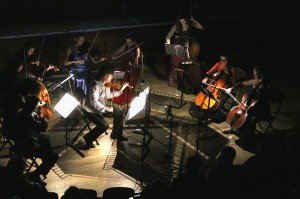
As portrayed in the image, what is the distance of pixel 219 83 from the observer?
11102 mm

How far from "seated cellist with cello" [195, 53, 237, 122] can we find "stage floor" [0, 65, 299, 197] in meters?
0.27

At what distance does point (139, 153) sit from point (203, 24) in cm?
679

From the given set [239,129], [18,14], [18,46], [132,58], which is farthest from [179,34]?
[18,14]

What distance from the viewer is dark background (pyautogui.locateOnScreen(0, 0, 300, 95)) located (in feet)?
45.8

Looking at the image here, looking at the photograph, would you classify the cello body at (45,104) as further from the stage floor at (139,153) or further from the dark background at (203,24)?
the dark background at (203,24)

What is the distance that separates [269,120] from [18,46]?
20.1 feet

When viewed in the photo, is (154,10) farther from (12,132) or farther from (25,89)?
(12,132)

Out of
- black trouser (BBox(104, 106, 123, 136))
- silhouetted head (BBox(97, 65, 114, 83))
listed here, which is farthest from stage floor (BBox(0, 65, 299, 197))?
silhouetted head (BBox(97, 65, 114, 83))

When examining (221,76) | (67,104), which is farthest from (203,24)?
(67,104)

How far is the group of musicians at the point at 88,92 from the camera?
845 centimetres

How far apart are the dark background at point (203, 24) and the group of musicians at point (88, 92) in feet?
3.44

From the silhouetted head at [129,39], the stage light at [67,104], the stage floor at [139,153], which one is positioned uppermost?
the silhouetted head at [129,39]

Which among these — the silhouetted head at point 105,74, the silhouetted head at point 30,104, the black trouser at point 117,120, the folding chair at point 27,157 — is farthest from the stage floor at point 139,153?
the silhouetted head at point 30,104

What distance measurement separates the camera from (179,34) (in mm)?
12195
